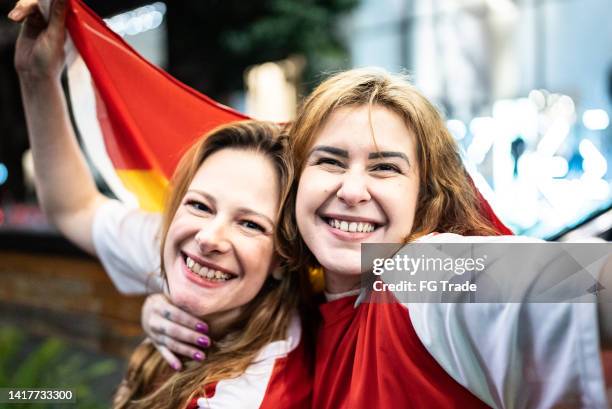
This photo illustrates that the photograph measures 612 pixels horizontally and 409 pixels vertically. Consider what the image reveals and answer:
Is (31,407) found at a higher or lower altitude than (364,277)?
lower

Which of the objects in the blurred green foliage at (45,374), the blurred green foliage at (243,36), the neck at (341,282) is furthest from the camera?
the blurred green foliage at (243,36)

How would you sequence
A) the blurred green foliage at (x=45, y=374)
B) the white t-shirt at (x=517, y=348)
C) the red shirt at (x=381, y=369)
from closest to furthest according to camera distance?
the white t-shirt at (x=517, y=348) → the red shirt at (x=381, y=369) → the blurred green foliage at (x=45, y=374)

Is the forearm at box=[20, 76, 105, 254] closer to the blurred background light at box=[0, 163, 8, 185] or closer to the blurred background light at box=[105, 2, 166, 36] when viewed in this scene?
the blurred background light at box=[105, 2, 166, 36]

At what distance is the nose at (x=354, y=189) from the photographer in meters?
1.12

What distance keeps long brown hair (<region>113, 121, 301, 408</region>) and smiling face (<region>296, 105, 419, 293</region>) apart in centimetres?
15

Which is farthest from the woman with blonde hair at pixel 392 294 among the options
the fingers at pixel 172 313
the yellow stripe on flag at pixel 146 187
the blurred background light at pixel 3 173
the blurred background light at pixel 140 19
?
→ the blurred background light at pixel 3 173

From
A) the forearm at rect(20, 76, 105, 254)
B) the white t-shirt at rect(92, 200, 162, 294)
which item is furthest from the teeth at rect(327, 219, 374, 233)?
the forearm at rect(20, 76, 105, 254)

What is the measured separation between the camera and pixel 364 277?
3.81 ft

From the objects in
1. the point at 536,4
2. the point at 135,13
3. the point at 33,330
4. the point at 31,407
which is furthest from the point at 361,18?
the point at 31,407

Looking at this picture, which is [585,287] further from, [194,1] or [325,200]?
[194,1]

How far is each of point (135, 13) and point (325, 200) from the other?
452 cm

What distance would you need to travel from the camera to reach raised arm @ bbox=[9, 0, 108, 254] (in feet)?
5.36

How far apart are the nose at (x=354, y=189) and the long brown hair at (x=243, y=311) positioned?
0.20m

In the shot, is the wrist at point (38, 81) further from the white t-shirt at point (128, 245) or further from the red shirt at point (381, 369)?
the red shirt at point (381, 369)
